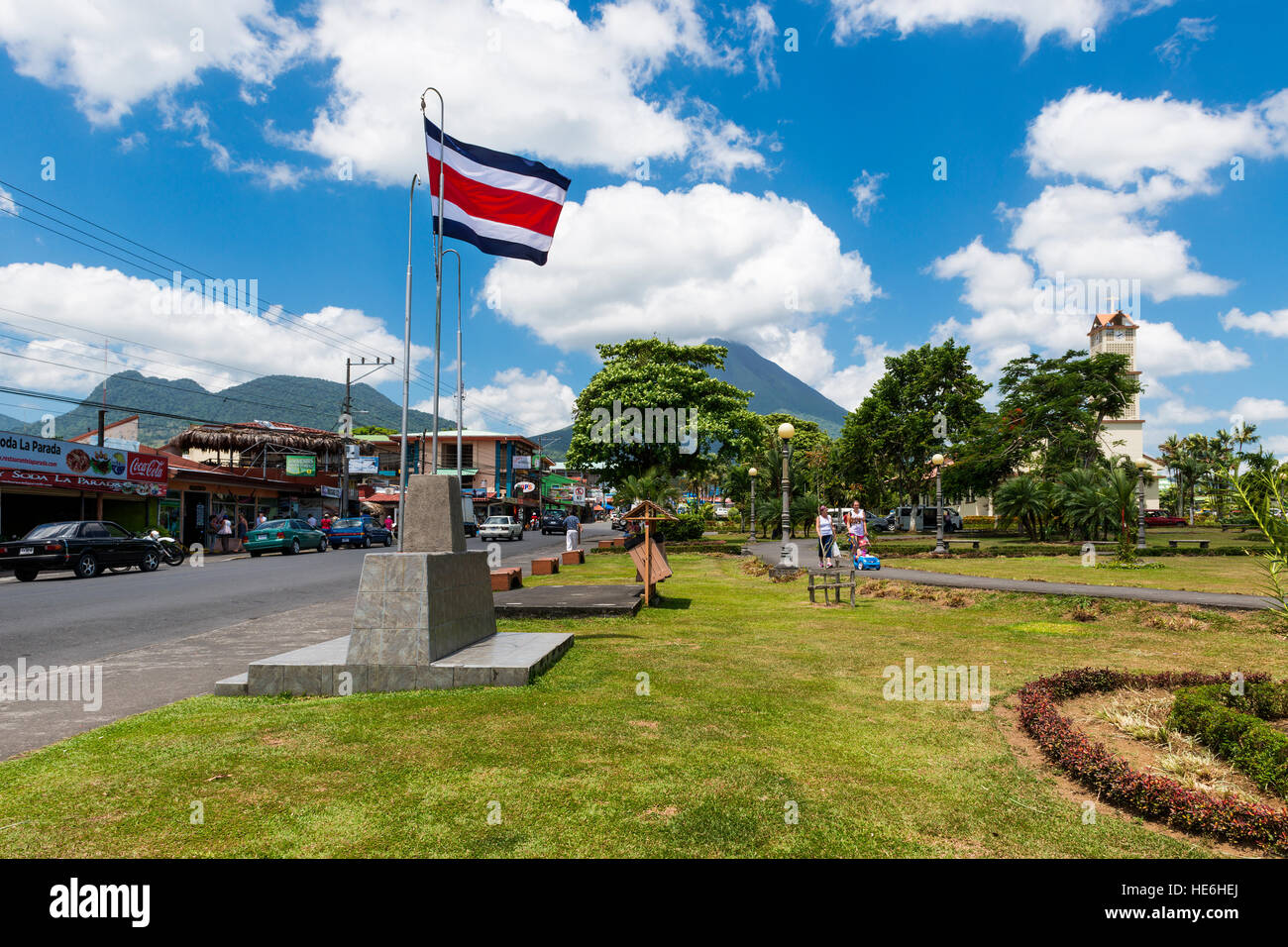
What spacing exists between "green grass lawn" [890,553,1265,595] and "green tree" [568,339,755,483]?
14.2 meters

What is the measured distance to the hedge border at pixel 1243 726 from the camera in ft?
13.7

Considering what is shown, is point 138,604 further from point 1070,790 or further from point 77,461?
point 77,461

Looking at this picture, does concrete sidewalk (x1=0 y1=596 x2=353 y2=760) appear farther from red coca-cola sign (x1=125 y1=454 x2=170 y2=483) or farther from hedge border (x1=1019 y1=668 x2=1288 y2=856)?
red coca-cola sign (x1=125 y1=454 x2=170 y2=483)

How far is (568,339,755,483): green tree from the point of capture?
37.4m

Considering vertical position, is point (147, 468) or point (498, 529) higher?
point (147, 468)

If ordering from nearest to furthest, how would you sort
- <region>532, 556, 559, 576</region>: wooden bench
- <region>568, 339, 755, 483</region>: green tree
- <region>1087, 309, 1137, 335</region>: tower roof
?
<region>532, 556, 559, 576</region>: wooden bench < <region>568, 339, 755, 483</region>: green tree < <region>1087, 309, 1137, 335</region>: tower roof

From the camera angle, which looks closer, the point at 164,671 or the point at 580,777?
the point at 580,777

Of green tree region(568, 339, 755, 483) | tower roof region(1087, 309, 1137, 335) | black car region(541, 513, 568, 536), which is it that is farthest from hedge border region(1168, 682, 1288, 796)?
tower roof region(1087, 309, 1137, 335)

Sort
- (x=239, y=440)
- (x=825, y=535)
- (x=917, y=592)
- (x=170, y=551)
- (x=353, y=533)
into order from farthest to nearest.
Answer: (x=239, y=440)
(x=353, y=533)
(x=170, y=551)
(x=825, y=535)
(x=917, y=592)

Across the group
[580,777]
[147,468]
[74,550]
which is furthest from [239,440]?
[580,777]

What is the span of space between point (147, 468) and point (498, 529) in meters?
18.2

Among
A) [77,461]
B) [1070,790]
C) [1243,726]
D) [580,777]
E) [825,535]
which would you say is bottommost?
[1070,790]

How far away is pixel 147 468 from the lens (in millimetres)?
32938
